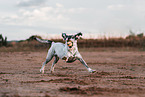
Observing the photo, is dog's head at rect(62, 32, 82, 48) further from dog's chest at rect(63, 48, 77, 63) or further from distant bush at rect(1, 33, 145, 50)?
distant bush at rect(1, 33, 145, 50)

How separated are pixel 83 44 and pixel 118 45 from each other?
11.7 ft

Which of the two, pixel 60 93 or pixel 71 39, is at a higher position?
pixel 71 39

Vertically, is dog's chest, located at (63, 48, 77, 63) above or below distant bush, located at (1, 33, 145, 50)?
below

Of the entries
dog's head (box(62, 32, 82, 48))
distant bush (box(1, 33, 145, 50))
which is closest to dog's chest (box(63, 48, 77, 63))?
dog's head (box(62, 32, 82, 48))

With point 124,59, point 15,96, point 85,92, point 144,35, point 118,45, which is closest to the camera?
point 15,96

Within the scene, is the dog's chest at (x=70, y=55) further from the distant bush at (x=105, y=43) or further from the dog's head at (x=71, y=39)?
the distant bush at (x=105, y=43)

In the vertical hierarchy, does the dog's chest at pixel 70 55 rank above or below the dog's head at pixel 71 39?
below

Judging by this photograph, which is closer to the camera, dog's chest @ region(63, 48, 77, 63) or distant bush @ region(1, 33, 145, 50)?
dog's chest @ region(63, 48, 77, 63)

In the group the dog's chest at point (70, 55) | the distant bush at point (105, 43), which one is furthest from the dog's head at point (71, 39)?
the distant bush at point (105, 43)

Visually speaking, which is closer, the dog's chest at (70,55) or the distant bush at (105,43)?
the dog's chest at (70,55)

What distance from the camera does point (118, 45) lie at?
933 inches

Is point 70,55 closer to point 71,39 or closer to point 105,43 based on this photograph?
point 71,39

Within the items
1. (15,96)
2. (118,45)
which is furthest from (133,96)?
(118,45)

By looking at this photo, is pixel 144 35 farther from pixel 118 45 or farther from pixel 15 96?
pixel 15 96
